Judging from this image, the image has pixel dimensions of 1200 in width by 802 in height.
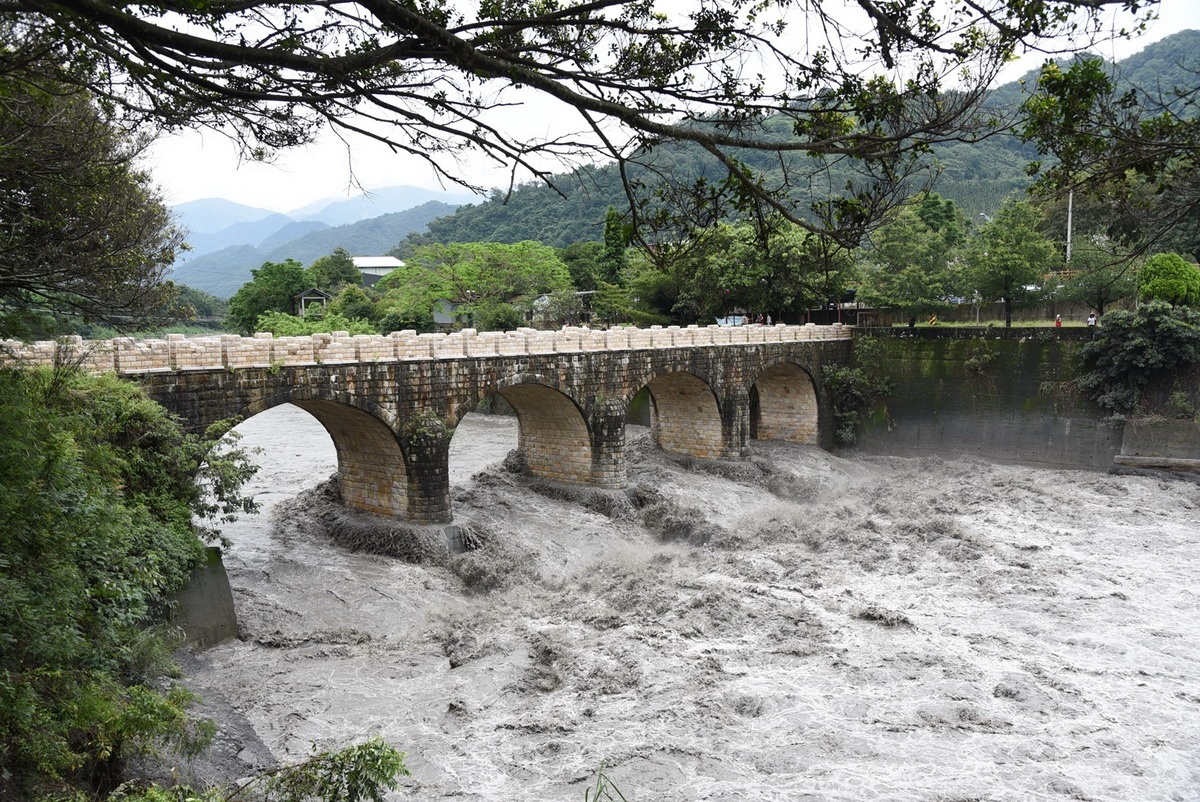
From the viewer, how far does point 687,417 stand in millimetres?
25203

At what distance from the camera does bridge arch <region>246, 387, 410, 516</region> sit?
15711mm

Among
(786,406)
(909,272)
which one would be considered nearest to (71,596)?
(786,406)

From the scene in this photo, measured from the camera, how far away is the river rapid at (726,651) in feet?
28.1

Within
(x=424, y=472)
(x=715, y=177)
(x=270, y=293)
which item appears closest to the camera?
(x=424, y=472)

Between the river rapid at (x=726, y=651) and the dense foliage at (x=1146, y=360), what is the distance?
14.2 feet

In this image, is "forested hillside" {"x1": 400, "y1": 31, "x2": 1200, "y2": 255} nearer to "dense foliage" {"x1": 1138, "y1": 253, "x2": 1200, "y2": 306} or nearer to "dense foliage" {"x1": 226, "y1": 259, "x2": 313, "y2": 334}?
"dense foliage" {"x1": 226, "y1": 259, "x2": 313, "y2": 334}

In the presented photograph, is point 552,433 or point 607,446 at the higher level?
point 552,433

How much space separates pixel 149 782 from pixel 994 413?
2517cm

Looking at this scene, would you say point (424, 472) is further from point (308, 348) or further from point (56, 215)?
point (56, 215)

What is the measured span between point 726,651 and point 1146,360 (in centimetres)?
1853

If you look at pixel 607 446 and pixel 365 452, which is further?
pixel 607 446

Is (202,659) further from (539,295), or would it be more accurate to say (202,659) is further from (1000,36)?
(539,295)

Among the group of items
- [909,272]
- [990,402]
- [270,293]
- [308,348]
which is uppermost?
[270,293]

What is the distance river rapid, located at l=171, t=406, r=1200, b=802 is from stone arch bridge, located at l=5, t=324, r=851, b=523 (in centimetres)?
139
